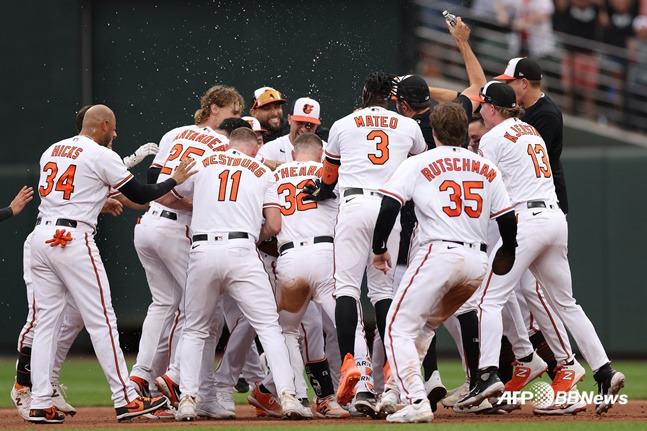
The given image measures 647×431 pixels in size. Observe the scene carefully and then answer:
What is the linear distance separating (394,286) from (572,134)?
19.3ft

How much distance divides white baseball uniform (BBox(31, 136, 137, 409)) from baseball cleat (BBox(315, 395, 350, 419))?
1237 mm

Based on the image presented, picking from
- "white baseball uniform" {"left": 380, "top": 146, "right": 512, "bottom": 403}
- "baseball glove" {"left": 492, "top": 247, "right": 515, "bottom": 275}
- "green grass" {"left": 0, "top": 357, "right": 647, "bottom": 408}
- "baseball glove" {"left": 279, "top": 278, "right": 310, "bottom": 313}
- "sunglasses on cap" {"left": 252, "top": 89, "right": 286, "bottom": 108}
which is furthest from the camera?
"sunglasses on cap" {"left": 252, "top": 89, "right": 286, "bottom": 108}

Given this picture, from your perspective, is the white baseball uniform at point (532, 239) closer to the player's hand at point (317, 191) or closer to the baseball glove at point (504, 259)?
the baseball glove at point (504, 259)

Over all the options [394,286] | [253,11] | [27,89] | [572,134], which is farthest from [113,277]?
[394,286]

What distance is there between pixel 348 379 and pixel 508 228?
4.18ft

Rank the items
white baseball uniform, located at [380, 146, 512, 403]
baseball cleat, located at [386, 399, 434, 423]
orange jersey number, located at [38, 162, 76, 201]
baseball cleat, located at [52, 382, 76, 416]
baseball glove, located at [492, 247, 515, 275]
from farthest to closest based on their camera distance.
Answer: baseball cleat, located at [52, 382, 76, 416] < orange jersey number, located at [38, 162, 76, 201] < baseball glove, located at [492, 247, 515, 275] < white baseball uniform, located at [380, 146, 512, 403] < baseball cleat, located at [386, 399, 434, 423]

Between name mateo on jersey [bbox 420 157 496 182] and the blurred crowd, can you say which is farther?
the blurred crowd

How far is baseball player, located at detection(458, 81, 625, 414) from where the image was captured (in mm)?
7023

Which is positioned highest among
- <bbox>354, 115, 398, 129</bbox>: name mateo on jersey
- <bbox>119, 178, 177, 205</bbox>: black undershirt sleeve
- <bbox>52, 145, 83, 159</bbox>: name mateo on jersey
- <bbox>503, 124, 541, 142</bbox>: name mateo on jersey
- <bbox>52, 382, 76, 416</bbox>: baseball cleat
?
<bbox>354, 115, 398, 129</bbox>: name mateo on jersey

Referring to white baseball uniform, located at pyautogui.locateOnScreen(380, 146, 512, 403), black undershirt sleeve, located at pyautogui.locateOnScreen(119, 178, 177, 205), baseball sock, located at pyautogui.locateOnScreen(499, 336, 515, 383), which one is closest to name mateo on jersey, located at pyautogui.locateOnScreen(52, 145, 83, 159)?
black undershirt sleeve, located at pyautogui.locateOnScreen(119, 178, 177, 205)

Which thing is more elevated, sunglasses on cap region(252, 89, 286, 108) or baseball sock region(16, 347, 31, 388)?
sunglasses on cap region(252, 89, 286, 108)

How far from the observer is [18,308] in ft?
43.4

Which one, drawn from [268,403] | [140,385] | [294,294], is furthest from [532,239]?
[140,385]

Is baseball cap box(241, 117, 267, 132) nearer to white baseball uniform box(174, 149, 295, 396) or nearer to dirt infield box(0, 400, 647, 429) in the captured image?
white baseball uniform box(174, 149, 295, 396)
